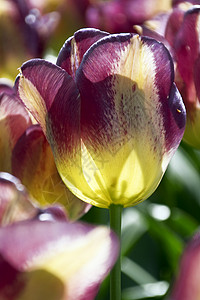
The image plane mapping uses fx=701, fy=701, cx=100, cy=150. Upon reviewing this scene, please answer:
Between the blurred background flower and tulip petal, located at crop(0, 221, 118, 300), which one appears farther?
the blurred background flower

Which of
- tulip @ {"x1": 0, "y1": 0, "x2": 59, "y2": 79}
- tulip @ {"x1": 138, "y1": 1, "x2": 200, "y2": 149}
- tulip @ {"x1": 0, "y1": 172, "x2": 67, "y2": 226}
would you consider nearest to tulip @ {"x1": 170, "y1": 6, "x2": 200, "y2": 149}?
tulip @ {"x1": 138, "y1": 1, "x2": 200, "y2": 149}

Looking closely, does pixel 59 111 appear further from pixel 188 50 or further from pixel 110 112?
pixel 188 50

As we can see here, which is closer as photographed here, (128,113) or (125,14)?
(128,113)

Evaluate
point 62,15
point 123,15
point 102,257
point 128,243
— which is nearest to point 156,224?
point 128,243

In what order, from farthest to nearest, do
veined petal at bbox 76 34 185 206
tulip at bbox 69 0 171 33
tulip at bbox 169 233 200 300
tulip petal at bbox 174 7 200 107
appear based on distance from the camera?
1. tulip at bbox 69 0 171 33
2. tulip petal at bbox 174 7 200 107
3. veined petal at bbox 76 34 185 206
4. tulip at bbox 169 233 200 300

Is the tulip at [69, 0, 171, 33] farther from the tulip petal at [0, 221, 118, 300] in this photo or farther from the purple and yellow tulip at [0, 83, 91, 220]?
the tulip petal at [0, 221, 118, 300]

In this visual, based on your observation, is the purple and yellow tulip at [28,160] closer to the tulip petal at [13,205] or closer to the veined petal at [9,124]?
the veined petal at [9,124]

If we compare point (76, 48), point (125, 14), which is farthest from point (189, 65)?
point (125, 14)

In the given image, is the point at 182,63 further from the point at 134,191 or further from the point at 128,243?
the point at 128,243

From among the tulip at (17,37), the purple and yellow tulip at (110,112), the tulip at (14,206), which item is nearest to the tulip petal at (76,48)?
the purple and yellow tulip at (110,112)
